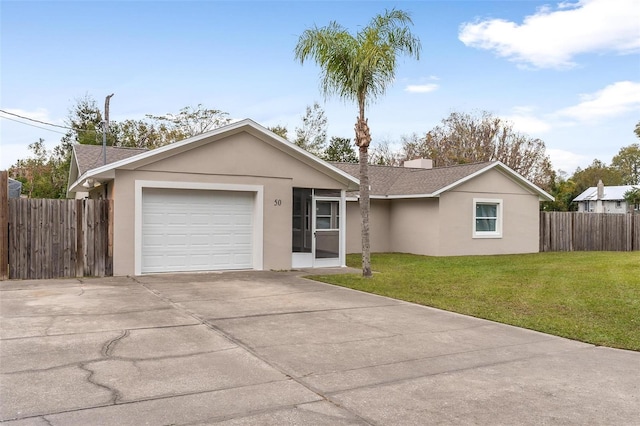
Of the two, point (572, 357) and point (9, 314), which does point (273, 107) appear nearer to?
point (9, 314)

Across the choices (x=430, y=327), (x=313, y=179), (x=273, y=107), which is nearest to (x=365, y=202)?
(x=313, y=179)

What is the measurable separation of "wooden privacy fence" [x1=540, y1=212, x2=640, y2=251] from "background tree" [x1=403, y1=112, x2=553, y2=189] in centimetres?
1991

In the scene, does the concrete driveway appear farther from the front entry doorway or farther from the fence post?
the front entry doorway

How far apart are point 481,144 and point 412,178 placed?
81.4 ft

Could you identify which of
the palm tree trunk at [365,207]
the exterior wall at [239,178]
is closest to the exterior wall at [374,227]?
the exterior wall at [239,178]

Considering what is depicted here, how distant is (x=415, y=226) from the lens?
20500 mm

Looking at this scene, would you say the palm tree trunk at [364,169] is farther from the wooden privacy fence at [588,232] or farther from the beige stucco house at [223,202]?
the wooden privacy fence at [588,232]

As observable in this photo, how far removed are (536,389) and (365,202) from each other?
8472 mm

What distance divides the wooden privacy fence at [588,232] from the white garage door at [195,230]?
14.7m

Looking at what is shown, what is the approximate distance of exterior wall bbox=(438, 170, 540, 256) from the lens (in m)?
19.5

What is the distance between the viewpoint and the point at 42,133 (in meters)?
34.7

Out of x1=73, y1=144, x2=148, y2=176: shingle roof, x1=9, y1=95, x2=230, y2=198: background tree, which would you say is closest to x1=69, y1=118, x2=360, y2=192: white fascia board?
x1=73, y1=144, x2=148, y2=176: shingle roof

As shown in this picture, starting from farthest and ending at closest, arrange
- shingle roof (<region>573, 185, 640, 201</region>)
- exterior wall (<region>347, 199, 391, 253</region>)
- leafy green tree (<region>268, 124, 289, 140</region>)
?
shingle roof (<region>573, 185, 640, 201</region>), leafy green tree (<region>268, 124, 289, 140</region>), exterior wall (<region>347, 199, 391, 253</region>)

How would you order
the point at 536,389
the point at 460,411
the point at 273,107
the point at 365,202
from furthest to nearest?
the point at 273,107
the point at 365,202
the point at 536,389
the point at 460,411
